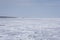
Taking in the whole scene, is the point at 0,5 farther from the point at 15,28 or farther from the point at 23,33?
the point at 23,33

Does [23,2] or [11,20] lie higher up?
[23,2]

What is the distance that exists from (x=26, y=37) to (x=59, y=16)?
1.64ft

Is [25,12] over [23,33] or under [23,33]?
over

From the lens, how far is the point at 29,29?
3.75 feet

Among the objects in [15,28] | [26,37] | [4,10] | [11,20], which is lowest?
[26,37]

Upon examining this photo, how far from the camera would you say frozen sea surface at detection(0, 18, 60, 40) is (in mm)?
1122

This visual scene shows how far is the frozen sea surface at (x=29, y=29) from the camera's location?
1.12m

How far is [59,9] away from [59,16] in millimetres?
92

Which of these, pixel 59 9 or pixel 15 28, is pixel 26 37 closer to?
pixel 15 28

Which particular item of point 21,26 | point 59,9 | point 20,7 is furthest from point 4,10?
point 59,9

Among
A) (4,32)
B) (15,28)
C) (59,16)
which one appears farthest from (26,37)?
(59,16)

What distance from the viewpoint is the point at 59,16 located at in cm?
119

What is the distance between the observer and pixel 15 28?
1144mm

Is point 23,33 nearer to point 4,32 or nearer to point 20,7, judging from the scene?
point 4,32
